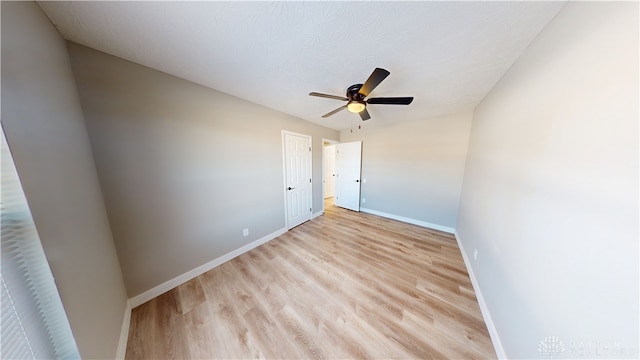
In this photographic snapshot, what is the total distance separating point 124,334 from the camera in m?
1.30

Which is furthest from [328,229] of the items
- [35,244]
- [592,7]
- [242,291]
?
[592,7]

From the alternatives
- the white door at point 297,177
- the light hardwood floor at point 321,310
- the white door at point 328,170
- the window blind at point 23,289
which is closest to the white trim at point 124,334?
the light hardwood floor at point 321,310

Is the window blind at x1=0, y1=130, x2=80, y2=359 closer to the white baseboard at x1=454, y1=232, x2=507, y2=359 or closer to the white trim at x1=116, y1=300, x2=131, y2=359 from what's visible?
the white trim at x1=116, y1=300, x2=131, y2=359

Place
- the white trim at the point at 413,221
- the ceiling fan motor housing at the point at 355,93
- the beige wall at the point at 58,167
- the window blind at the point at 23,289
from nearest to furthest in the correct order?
1. the window blind at the point at 23,289
2. the beige wall at the point at 58,167
3. the ceiling fan motor housing at the point at 355,93
4. the white trim at the point at 413,221

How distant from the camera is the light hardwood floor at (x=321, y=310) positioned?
1272 mm

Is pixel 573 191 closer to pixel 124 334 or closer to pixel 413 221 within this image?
pixel 413 221

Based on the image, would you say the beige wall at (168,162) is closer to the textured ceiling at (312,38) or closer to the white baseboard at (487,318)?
the textured ceiling at (312,38)

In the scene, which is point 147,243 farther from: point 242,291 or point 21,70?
point 21,70

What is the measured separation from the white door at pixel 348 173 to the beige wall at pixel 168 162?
2.09 meters

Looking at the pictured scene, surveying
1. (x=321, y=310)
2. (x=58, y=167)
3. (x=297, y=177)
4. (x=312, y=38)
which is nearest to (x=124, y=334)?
(x=58, y=167)

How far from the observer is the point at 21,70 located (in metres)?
0.75

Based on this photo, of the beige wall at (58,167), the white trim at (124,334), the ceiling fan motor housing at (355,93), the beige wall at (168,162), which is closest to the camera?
the beige wall at (58,167)

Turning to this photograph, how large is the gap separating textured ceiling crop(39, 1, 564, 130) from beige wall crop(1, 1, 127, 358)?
32 cm

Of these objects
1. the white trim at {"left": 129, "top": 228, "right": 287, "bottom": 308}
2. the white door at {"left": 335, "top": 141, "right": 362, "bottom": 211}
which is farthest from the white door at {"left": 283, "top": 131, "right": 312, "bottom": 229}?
the white door at {"left": 335, "top": 141, "right": 362, "bottom": 211}
